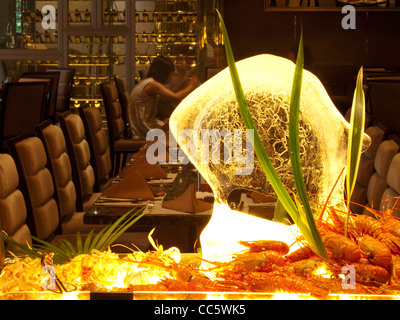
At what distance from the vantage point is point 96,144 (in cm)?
421

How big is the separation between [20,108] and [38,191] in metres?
2.72

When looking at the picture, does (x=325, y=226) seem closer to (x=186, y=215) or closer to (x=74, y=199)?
(x=186, y=215)

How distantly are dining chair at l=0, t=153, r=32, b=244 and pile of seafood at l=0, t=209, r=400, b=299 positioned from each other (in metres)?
1.23

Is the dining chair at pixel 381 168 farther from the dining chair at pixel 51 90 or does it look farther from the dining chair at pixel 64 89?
the dining chair at pixel 64 89

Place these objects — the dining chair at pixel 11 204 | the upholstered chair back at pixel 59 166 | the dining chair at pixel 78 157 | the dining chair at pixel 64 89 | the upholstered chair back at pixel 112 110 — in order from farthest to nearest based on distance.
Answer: the dining chair at pixel 64 89 → the upholstered chair back at pixel 112 110 → the dining chair at pixel 78 157 → the upholstered chair back at pixel 59 166 → the dining chair at pixel 11 204

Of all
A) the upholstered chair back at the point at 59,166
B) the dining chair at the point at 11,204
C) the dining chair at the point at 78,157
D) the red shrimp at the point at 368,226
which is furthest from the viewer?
the dining chair at the point at 78,157

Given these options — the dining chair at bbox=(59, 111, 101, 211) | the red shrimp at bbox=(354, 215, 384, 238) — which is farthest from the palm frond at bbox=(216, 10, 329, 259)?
the dining chair at bbox=(59, 111, 101, 211)

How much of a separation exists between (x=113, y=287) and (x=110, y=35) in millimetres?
8235

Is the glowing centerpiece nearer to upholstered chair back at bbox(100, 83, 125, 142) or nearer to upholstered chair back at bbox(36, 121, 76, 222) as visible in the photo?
upholstered chair back at bbox(36, 121, 76, 222)

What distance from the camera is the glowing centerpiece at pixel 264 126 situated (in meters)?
1.28

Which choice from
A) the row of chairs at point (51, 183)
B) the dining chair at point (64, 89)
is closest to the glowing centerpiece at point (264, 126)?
the row of chairs at point (51, 183)

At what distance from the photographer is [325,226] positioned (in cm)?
119

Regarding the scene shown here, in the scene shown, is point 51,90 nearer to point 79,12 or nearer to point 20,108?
point 20,108

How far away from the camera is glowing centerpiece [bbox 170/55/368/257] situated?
1277mm
